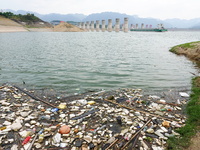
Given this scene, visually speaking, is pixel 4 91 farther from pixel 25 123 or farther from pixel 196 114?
pixel 196 114

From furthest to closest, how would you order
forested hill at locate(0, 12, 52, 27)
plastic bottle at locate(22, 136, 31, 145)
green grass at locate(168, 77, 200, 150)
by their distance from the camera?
forested hill at locate(0, 12, 52, 27) → plastic bottle at locate(22, 136, 31, 145) → green grass at locate(168, 77, 200, 150)

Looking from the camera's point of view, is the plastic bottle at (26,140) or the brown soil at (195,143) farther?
the plastic bottle at (26,140)

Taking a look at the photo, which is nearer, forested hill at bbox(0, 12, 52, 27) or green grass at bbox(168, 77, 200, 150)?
green grass at bbox(168, 77, 200, 150)

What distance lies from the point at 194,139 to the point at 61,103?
7032 mm

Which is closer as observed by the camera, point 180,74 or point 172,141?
→ point 172,141

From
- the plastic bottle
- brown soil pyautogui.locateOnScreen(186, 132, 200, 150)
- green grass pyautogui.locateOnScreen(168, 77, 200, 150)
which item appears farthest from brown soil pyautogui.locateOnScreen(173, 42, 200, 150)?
the plastic bottle

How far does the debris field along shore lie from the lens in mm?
5867

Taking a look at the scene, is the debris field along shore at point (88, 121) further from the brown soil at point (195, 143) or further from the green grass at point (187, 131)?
the brown soil at point (195, 143)

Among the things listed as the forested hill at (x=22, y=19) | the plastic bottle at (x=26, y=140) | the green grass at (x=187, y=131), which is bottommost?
the plastic bottle at (x=26, y=140)

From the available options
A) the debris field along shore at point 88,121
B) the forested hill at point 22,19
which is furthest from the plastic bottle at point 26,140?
the forested hill at point 22,19

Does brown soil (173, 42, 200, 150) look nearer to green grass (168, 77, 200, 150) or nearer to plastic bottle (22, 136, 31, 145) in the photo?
green grass (168, 77, 200, 150)

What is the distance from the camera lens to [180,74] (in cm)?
A: 1659

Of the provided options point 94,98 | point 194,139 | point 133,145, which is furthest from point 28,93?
point 194,139

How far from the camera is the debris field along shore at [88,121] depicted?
587 centimetres
